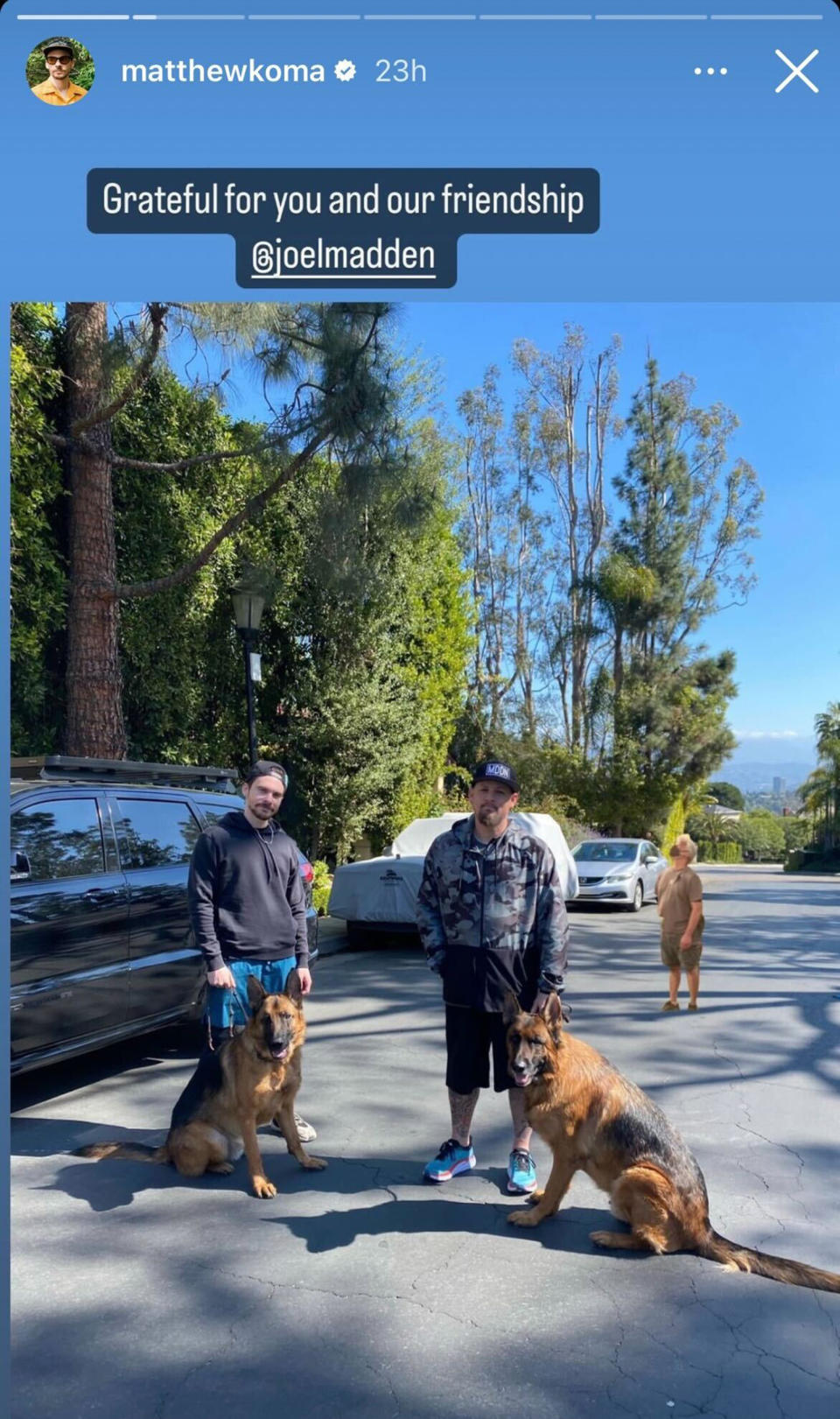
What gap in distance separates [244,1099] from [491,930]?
1.32 meters

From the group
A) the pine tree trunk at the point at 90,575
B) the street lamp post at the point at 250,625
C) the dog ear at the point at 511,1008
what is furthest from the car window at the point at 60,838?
the street lamp post at the point at 250,625

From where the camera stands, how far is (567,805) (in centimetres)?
2875

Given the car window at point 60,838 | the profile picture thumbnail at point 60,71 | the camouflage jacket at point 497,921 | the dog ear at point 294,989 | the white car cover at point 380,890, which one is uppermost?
the profile picture thumbnail at point 60,71

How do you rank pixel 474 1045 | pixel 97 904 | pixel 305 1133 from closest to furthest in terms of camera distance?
pixel 474 1045
pixel 305 1133
pixel 97 904

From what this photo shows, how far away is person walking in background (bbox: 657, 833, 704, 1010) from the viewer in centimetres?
869

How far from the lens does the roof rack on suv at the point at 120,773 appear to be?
5.80 meters

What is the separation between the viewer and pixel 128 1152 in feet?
15.7

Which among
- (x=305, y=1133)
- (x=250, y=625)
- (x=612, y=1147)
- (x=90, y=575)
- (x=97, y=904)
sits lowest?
(x=305, y=1133)

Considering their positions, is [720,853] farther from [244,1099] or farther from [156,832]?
[244,1099]

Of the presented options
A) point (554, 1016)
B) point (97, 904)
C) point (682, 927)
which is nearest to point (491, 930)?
point (554, 1016)

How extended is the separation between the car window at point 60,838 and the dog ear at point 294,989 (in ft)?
5.28

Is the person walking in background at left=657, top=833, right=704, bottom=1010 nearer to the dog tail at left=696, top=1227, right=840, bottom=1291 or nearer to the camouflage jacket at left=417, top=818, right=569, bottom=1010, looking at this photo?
the camouflage jacket at left=417, top=818, right=569, bottom=1010

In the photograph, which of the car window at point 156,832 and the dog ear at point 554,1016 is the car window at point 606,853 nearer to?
the car window at point 156,832

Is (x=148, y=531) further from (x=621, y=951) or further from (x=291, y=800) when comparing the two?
(x=621, y=951)
